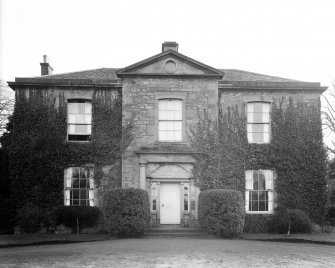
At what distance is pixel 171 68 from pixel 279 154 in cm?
678

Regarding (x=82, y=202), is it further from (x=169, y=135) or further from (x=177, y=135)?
(x=177, y=135)

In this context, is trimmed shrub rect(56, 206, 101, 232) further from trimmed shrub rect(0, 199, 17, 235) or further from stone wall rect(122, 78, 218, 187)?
stone wall rect(122, 78, 218, 187)

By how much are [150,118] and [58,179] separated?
529 cm

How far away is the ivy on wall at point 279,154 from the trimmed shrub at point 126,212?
413 cm

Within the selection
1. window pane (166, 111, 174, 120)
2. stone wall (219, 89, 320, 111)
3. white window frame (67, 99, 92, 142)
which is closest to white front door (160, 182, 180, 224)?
window pane (166, 111, 174, 120)

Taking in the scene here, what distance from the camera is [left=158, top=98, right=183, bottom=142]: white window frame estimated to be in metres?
21.2

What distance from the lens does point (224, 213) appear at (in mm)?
17750

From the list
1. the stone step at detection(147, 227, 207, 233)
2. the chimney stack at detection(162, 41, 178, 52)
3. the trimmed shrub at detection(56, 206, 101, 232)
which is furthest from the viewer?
the chimney stack at detection(162, 41, 178, 52)

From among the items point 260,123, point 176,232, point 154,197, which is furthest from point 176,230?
point 260,123

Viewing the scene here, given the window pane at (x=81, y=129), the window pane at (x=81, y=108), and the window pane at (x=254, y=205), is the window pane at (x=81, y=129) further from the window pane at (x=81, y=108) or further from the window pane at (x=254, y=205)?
the window pane at (x=254, y=205)

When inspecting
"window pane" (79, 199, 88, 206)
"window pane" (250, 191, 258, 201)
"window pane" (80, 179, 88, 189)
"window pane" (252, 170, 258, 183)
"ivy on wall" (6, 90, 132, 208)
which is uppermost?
"ivy on wall" (6, 90, 132, 208)

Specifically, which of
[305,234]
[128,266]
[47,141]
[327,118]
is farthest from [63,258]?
[327,118]

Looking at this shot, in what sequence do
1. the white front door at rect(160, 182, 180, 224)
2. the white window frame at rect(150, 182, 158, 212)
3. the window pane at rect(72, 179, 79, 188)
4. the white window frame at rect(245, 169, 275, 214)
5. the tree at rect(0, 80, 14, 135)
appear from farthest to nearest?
the tree at rect(0, 80, 14, 135)
the white window frame at rect(245, 169, 275, 214)
the window pane at rect(72, 179, 79, 188)
the white front door at rect(160, 182, 180, 224)
the white window frame at rect(150, 182, 158, 212)

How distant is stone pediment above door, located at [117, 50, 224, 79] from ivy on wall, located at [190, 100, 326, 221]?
222cm
